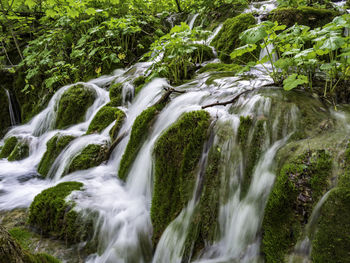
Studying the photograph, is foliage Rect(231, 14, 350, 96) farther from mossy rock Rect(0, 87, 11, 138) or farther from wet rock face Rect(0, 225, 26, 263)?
mossy rock Rect(0, 87, 11, 138)

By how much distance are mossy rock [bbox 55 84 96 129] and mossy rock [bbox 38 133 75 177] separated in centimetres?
104

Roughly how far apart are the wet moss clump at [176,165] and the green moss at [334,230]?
120 centimetres

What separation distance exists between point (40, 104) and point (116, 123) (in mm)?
4413

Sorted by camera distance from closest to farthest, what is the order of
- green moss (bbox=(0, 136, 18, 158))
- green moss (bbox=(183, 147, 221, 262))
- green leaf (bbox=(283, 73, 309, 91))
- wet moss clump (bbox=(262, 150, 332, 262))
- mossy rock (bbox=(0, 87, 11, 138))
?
wet moss clump (bbox=(262, 150, 332, 262))
green moss (bbox=(183, 147, 221, 262))
green leaf (bbox=(283, 73, 309, 91))
green moss (bbox=(0, 136, 18, 158))
mossy rock (bbox=(0, 87, 11, 138))

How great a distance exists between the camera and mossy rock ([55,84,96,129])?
5.71m

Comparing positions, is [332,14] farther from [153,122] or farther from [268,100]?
[153,122]

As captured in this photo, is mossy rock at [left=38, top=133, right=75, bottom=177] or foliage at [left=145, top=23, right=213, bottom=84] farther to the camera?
mossy rock at [left=38, top=133, right=75, bottom=177]

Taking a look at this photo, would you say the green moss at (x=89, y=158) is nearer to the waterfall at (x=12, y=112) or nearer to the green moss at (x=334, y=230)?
the green moss at (x=334, y=230)

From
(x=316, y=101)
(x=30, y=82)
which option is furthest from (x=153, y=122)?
(x=30, y=82)

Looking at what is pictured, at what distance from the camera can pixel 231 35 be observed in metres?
5.93

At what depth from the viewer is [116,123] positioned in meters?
4.30

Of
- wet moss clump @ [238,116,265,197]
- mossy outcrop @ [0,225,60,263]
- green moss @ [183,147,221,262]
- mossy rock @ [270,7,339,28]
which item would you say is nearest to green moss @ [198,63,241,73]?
mossy rock @ [270,7,339,28]

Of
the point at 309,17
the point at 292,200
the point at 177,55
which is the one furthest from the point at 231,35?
the point at 292,200

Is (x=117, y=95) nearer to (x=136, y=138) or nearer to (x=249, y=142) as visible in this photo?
(x=136, y=138)
